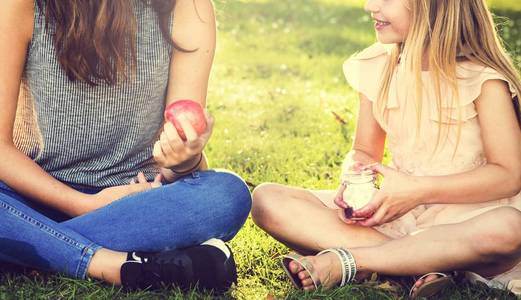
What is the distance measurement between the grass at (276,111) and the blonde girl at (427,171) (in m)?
0.13

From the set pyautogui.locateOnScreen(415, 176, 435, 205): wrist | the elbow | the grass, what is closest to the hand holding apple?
the grass

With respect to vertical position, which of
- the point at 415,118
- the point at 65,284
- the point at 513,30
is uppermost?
the point at 415,118

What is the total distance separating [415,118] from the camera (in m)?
3.91

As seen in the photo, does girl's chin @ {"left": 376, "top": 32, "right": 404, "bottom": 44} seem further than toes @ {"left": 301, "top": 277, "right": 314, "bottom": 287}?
Yes

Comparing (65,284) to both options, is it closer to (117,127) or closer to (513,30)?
(117,127)

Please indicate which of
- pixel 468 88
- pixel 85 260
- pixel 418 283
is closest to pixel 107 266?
pixel 85 260

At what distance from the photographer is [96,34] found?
3.55 meters

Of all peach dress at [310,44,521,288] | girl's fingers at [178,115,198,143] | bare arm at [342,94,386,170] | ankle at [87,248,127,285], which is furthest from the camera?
bare arm at [342,94,386,170]

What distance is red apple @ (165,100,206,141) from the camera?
330 centimetres

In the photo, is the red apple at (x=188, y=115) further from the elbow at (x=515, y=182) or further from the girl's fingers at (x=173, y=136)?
the elbow at (x=515, y=182)

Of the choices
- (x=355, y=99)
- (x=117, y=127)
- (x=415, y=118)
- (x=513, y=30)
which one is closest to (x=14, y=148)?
(x=117, y=127)

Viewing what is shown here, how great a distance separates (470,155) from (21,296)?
1776 mm

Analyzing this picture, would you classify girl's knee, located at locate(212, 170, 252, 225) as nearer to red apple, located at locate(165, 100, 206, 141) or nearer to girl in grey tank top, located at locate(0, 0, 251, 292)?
girl in grey tank top, located at locate(0, 0, 251, 292)

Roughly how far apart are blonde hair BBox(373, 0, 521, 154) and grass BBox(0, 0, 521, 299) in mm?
841
